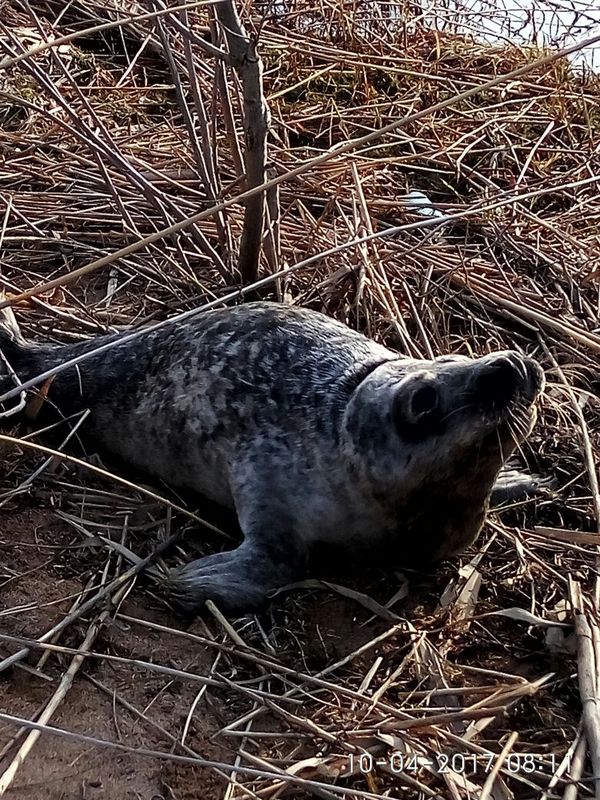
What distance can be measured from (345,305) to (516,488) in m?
0.92

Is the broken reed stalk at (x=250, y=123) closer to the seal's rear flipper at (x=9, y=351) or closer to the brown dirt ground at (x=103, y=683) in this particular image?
the seal's rear flipper at (x=9, y=351)

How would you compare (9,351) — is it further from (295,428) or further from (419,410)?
(419,410)

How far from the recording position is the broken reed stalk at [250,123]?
2.85m

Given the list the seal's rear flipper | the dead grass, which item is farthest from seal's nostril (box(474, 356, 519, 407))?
the seal's rear flipper

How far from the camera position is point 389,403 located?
2572mm

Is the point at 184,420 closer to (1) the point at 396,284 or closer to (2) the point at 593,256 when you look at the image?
(1) the point at 396,284

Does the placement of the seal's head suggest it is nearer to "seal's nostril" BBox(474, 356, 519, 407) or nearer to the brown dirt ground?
"seal's nostril" BBox(474, 356, 519, 407)

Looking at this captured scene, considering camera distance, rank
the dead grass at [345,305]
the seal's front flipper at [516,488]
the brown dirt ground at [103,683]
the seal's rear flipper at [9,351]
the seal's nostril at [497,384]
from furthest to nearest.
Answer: the seal's rear flipper at [9,351] → the seal's front flipper at [516,488] → the seal's nostril at [497,384] → the dead grass at [345,305] → the brown dirt ground at [103,683]

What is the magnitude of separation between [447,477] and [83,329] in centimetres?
151

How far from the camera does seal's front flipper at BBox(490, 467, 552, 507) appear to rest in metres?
2.97

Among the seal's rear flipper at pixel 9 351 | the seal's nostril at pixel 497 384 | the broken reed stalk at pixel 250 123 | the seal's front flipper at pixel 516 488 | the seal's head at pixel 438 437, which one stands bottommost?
the seal's front flipper at pixel 516 488

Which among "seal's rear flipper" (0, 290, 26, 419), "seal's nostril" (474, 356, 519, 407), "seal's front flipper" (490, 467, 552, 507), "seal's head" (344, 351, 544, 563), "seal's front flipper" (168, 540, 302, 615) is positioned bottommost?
"seal's front flipper" (168, 540, 302, 615)

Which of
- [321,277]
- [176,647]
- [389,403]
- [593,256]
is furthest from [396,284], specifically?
[176,647]

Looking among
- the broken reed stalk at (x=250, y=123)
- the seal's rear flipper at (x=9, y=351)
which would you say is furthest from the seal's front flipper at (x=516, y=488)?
the seal's rear flipper at (x=9, y=351)
